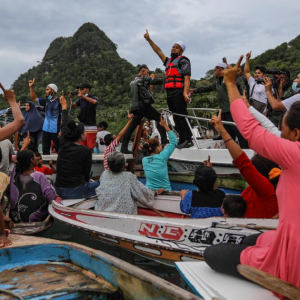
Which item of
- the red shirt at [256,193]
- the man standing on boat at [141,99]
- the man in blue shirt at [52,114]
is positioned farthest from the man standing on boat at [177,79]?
the red shirt at [256,193]

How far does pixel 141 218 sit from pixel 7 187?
2707 mm

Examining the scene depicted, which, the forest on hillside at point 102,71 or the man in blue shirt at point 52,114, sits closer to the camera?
the man in blue shirt at point 52,114

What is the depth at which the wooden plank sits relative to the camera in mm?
1668

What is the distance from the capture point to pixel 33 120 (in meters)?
7.60

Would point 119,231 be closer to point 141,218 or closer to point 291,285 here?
point 141,218

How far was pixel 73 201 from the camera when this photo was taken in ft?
15.6

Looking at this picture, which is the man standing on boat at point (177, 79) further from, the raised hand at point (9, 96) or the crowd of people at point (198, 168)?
the raised hand at point (9, 96)

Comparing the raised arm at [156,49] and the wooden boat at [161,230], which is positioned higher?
the raised arm at [156,49]

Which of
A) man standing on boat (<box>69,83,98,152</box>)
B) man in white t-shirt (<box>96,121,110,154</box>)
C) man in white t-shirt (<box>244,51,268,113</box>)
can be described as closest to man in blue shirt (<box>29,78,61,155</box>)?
man standing on boat (<box>69,83,98,152</box>)

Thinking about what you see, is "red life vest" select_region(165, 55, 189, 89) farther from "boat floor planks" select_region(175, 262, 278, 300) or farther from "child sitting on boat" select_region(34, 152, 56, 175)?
"boat floor planks" select_region(175, 262, 278, 300)

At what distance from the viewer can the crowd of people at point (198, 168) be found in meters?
1.76

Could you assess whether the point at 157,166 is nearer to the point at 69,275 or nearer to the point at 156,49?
the point at 69,275

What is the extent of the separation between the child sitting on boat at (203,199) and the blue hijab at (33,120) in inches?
194

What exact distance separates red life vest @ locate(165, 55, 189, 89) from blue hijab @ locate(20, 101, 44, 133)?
304cm
